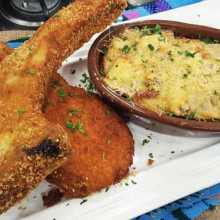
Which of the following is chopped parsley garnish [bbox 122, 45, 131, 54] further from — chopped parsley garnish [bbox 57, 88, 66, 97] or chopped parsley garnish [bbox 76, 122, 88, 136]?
chopped parsley garnish [bbox 76, 122, 88, 136]

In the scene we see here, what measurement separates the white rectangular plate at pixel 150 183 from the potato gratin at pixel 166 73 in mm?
282

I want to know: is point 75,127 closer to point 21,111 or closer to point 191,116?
point 21,111

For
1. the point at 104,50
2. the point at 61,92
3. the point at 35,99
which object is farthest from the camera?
the point at 104,50

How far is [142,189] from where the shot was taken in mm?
2146

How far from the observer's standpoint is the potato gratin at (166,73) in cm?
223

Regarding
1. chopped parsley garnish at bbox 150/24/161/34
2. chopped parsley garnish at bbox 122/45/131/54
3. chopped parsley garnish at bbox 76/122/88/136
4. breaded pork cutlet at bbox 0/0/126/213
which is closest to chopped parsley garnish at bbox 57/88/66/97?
breaded pork cutlet at bbox 0/0/126/213

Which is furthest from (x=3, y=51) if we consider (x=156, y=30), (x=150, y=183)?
(x=150, y=183)

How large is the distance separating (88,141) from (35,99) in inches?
16.0

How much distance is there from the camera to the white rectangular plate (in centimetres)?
206

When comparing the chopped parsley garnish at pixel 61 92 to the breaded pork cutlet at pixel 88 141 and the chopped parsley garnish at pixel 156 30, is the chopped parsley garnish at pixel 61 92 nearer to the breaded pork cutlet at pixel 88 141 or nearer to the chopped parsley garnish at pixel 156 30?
the breaded pork cutlet at pixel 88 141

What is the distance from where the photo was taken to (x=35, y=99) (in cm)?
209

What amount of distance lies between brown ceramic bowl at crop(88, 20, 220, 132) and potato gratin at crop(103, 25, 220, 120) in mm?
41

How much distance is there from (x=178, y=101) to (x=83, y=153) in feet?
2.16

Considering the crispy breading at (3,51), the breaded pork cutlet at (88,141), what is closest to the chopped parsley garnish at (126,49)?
the breaded pork cutlet at (88,141)
